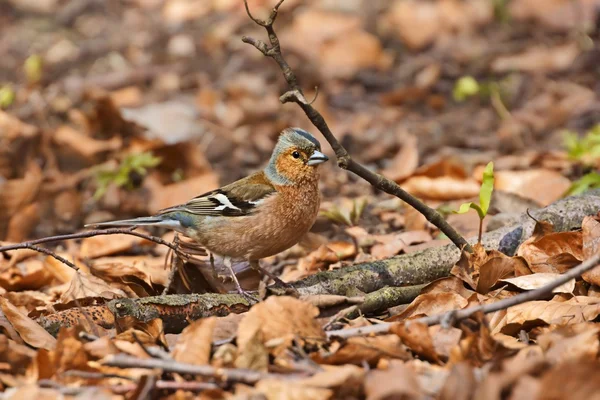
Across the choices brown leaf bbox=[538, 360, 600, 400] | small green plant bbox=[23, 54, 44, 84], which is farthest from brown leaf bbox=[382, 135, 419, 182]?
small green plant bbox=[23, 54, 44, 84]

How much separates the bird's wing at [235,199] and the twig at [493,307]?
1766 millimetres

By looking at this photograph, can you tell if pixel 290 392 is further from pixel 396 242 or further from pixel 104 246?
pixel 104 246

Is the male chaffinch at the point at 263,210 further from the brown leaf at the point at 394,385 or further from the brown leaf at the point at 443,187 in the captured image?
the brown leaf at the point at 394,385

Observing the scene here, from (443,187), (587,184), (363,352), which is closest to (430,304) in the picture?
(363,352)

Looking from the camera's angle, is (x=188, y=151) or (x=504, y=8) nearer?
(x=188, y=151)

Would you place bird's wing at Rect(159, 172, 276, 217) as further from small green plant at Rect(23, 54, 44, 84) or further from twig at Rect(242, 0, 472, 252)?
small green plant at Rect(23, 54, 44, 84)

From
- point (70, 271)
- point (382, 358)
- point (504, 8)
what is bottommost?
point (70, 271)

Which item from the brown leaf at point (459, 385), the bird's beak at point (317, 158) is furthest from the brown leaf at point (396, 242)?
the brown leaf at point (459, 385)

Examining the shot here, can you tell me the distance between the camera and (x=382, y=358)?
121 inches

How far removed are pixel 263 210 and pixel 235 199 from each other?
0.28m

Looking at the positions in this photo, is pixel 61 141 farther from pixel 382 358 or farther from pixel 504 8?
pixel 504 8

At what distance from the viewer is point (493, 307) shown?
3066mm

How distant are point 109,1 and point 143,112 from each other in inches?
224

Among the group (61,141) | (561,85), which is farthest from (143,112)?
(561,85)
